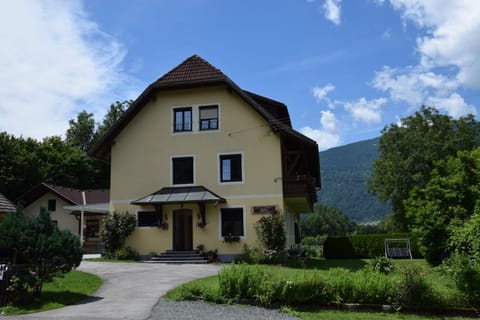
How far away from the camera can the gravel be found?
29.2 ft

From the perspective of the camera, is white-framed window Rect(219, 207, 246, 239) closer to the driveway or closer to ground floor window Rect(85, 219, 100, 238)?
the driveway

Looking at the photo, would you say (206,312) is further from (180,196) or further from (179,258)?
(180,196)

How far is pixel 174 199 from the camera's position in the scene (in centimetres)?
2170

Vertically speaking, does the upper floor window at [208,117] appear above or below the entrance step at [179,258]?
above

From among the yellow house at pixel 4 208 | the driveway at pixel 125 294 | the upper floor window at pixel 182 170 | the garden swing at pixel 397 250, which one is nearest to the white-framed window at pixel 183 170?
the upper floor window at pixel 182 170

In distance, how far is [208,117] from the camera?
923 inches

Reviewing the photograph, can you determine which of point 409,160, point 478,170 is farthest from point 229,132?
point 409,160

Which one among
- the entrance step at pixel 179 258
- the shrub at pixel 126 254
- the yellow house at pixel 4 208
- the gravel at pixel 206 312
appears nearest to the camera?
the gravel at pixel 206 312

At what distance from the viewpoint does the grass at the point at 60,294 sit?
32.3ft

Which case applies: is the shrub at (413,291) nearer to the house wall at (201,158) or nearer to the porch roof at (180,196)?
the house wall at (201,158)

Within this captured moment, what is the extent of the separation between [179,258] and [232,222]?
3.09 m

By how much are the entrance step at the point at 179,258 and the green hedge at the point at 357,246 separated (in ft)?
37.1

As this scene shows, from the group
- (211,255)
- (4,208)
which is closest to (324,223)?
(211,255)

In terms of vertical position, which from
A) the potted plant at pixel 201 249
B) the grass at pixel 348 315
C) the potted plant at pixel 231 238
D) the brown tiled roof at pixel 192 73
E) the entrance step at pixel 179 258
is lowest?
the grass at pixel 348 315
